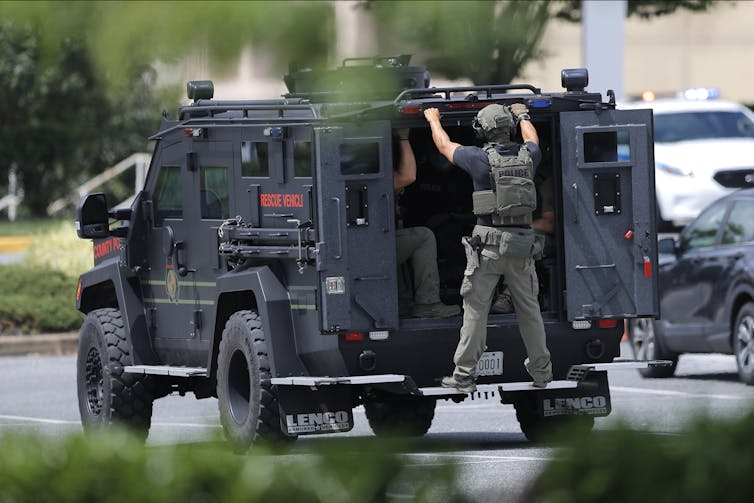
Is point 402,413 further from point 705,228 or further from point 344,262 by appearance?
point 705,228

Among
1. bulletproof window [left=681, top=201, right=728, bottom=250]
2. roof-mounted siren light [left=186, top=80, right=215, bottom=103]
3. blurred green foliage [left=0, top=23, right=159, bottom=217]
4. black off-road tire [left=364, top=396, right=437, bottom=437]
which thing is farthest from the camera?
bulletproof window [left=681, top=201, right=728, bottom=250]

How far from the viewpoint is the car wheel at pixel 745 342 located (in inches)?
577

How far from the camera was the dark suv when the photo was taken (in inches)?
585

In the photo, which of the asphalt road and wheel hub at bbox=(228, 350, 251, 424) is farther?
wheel hub at bbox=(228, 350, 251, 424)

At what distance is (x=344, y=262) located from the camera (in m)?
10.1

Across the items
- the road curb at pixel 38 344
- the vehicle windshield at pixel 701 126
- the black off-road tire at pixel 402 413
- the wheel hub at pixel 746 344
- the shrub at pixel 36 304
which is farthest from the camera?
the vehicle windshield at pixel 701 126

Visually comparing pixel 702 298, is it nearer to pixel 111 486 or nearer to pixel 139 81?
pixel 111 486

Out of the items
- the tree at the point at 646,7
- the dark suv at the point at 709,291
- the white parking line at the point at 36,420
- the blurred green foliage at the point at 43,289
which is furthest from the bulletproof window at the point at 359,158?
the blurred green foliage at the point at 43,289

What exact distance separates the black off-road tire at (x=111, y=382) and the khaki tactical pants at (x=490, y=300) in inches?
101

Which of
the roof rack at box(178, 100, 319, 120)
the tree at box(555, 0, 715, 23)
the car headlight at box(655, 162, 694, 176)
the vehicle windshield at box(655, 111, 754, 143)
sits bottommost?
the car headlight at box(655, 162, 694, 176)

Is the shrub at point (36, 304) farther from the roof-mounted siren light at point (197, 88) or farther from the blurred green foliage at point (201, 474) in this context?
the roof-mounted siren light at point (197, 88)

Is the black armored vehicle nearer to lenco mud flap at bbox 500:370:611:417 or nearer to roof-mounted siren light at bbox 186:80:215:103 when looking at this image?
lenco mud flap at bbox 500:370:611:417

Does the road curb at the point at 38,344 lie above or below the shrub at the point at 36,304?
below

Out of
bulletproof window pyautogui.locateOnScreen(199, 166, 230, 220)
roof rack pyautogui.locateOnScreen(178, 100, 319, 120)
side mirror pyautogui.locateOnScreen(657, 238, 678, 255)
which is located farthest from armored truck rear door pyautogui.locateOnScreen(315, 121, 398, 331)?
side mirror pyautogui.locateOnScreen(657, 238, 678, 255)
